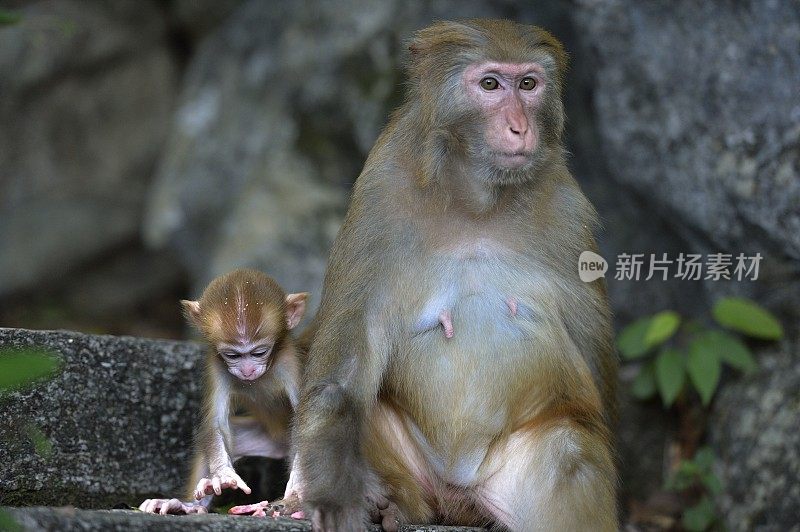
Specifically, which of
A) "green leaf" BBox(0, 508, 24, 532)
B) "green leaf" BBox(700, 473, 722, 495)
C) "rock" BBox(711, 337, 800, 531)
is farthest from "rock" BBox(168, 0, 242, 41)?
"green leaf" BBox(0, 508, 24, 532)

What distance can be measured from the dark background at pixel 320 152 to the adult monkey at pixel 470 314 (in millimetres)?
1709

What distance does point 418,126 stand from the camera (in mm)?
4344

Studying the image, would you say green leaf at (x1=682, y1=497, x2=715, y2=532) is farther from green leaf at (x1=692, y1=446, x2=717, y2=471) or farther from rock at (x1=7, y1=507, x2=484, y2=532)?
rock at (x1=7, y1=507, x2=484, y2=532)

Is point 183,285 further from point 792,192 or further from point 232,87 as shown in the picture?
point 792,192

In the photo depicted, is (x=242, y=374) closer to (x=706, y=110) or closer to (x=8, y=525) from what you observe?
(x=8, y=525)

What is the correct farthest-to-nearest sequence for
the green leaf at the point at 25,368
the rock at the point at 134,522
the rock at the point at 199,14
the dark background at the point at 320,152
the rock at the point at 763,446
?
the rock at the point at 199,14 → the dark background at the point at 320,152 → the rock at the point at 763,446 → the rock at the point at 134,522 → the green leaf at the point at 25,368

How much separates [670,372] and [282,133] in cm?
352

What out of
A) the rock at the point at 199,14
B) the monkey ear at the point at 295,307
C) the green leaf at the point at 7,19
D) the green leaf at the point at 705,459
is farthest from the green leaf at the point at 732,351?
the rock at the point at 199,14

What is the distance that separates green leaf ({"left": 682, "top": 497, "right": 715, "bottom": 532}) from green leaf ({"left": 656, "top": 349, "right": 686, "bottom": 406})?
22.2 inches

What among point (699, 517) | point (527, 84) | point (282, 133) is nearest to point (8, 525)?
point (527, 84)

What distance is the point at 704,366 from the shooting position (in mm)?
5895

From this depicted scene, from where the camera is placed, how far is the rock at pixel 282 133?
7707 millimetres

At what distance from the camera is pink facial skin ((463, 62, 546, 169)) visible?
4059mm

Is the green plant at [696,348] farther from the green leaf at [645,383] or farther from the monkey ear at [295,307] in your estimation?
the monkey ear at [295,307]
